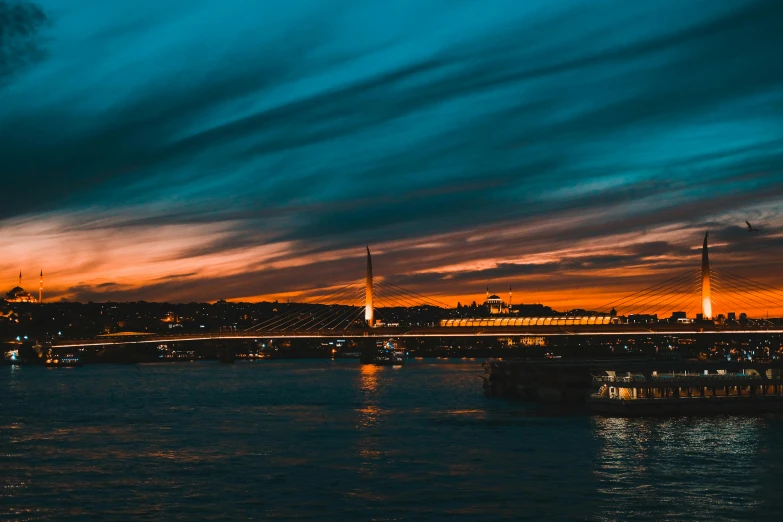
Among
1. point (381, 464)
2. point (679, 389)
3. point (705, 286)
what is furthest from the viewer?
point (705, 286)

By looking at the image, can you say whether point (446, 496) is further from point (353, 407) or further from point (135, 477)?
point (353, 407)

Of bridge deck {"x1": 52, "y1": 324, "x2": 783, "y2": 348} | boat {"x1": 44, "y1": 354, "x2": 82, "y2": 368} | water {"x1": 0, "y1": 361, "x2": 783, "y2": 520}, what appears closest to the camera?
water {"x1": 0, "y1": 361, "x2": 783, "y2": 520}

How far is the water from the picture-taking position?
3017 cm

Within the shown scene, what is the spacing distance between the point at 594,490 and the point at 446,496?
5325 millimetres

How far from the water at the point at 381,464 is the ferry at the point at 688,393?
2311 millimetres

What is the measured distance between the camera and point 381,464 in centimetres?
3912

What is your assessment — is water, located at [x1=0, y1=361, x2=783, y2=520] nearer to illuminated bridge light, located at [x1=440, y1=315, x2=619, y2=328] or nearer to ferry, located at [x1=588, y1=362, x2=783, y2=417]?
ferry, located at [x1=588, y1=362, x2=783, y2=417]

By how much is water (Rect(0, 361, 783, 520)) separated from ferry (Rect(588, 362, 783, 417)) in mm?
2311

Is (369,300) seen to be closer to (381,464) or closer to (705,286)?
(705,286)

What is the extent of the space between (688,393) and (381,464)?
95.4 ft

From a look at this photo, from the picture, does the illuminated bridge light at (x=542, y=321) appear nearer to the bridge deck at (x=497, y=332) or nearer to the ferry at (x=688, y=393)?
the bridge deck at (x=497, y=332)

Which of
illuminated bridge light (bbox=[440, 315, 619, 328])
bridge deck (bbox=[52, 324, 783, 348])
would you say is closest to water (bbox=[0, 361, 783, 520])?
bridge deck (bbox=[52, 324, 783, 348])

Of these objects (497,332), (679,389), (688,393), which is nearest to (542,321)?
(497,332)

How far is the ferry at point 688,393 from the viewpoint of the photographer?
192 feet
